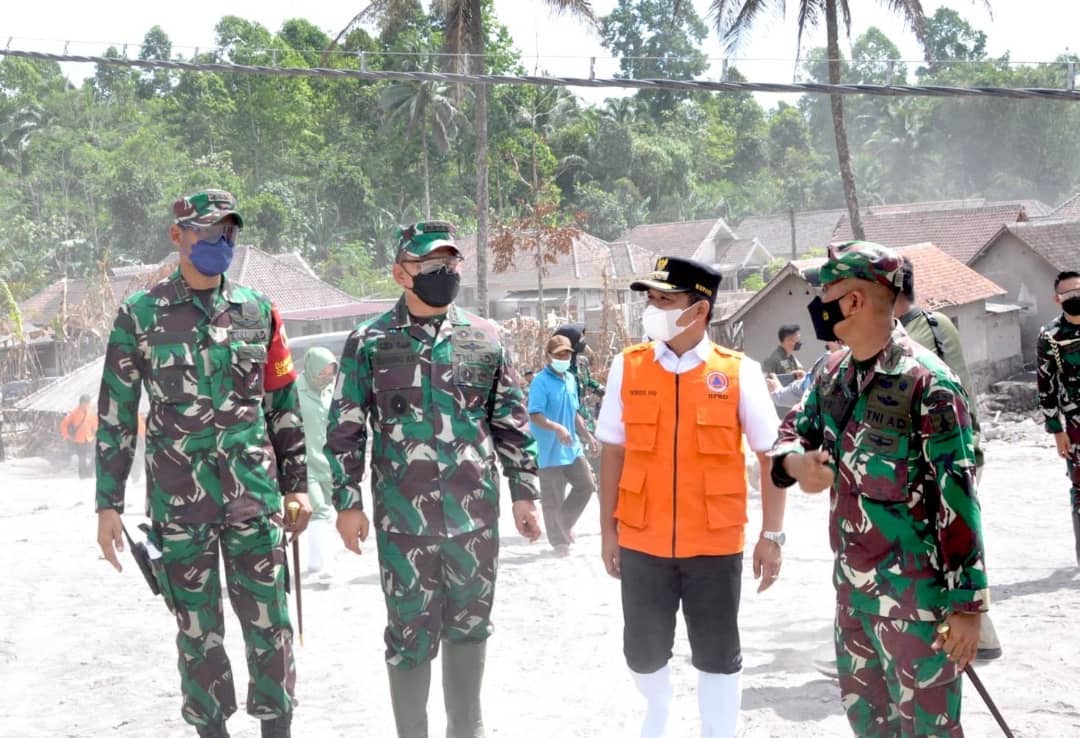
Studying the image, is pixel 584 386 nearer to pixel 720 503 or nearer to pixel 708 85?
pixel 708 85

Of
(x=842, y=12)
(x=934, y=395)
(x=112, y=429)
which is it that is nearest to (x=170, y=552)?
(x=112, y=429)

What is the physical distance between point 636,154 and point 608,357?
48.1 m

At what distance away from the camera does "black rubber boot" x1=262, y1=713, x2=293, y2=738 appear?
15.8ft

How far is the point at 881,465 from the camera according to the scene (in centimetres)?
367

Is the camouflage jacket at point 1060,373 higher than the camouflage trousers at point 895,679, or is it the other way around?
the camouflage jacket at point 1060,373

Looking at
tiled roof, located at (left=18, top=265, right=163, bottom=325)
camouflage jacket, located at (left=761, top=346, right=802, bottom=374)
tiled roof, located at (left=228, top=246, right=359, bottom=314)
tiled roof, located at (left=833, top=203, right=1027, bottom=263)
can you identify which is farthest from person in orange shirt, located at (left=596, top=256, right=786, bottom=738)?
tiled roof, located at (left=18, top=265, right=163, bottom=325)

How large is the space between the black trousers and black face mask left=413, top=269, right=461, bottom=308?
1288mm

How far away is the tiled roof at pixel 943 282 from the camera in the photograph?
26547 millimetres

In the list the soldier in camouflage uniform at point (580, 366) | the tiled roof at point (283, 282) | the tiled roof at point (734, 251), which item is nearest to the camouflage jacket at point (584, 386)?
the soldier in camouflage uniform at point (580, 366)

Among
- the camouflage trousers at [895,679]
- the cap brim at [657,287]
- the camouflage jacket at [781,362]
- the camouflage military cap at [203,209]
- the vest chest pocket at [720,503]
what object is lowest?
the camouflage trousers at [895,679]

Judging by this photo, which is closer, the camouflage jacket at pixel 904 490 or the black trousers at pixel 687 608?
the camouflage jacket at pixel 904 490

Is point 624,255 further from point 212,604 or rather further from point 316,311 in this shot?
point 212,604

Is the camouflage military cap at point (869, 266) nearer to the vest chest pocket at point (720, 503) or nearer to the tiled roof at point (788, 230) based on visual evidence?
the vest chest pocket at point (720, 503)

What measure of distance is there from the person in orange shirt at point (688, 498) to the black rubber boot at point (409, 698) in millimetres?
843
